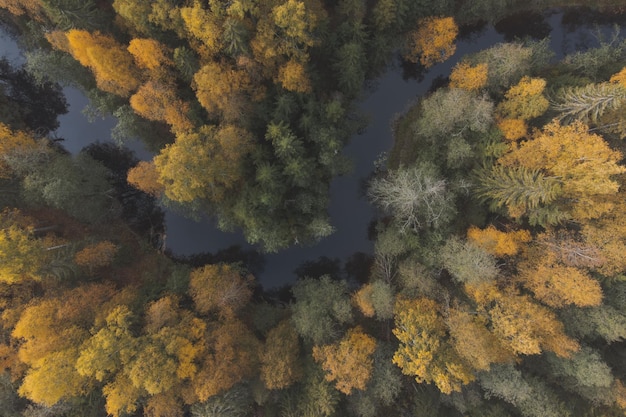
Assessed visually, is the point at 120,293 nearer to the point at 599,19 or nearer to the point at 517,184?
the point at 517,184

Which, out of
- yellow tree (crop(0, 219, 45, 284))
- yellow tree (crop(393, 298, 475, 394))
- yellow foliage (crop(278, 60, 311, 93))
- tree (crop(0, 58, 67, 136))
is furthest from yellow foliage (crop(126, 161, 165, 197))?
yellow tree (crop(393, 298, 475, 394))

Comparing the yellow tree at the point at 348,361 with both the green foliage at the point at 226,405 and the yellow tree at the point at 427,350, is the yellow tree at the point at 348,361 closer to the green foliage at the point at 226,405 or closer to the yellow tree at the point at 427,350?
Answer: the yellow tree at the point at 427,350

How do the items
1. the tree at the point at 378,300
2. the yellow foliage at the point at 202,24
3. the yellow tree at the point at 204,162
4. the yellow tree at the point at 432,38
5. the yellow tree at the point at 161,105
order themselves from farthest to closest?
1. the yellow tree at the point at 432,38
2. the tree at the point at 378,300
3. the yellow tree at the point at 161,105
4. the yellow tree at the point at 204,162
5. the yellow foliage at the point at 202,24

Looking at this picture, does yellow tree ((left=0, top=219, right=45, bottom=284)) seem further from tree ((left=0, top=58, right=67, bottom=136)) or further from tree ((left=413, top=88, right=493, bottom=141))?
tree ((left=413, top=88, right=493, bottom=141))

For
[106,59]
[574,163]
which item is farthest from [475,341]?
[106,59]

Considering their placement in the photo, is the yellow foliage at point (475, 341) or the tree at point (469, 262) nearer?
the yellow foliage at point (475, 341)

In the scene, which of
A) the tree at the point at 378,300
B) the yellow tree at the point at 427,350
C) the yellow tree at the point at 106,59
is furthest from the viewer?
the tree at the point at 378,300

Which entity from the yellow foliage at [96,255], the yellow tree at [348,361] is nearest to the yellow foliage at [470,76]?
the yellow tree at [348,361]
